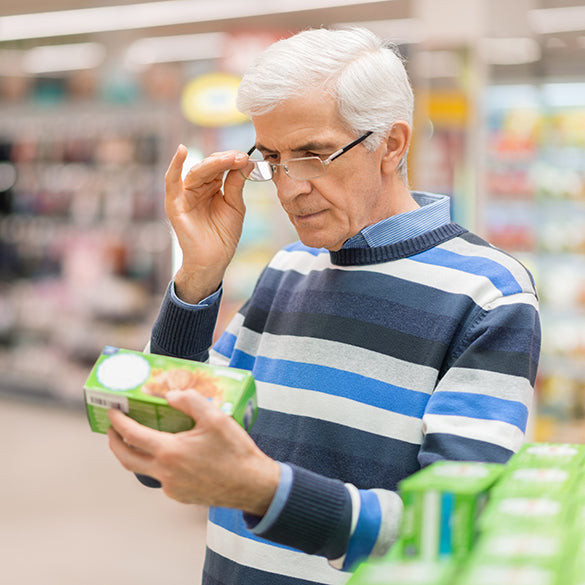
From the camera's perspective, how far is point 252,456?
41.0 inches

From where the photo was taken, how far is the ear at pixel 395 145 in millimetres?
1543

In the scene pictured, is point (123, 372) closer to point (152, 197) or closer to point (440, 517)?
point (440, 517)

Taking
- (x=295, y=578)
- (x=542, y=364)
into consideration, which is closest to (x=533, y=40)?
(x=542, y=364)

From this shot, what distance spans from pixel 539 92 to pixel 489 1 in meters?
0.65

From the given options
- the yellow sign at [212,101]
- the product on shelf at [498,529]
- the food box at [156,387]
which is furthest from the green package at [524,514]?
the yellow sign at [212,101]

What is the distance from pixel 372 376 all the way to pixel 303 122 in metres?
0.49

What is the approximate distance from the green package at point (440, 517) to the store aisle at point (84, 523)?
3.13 metres

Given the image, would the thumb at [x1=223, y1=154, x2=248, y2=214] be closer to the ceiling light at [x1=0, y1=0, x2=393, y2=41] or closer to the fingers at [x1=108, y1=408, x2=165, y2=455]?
the fingers at [x1=108, y1=408, x2=165, y2=455]

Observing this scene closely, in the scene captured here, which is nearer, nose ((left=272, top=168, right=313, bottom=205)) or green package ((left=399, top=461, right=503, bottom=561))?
green package ((left=399, top=461, right=503, bottom=561))

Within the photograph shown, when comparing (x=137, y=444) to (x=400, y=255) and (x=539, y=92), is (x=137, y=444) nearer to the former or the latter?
(x=400, y=255)

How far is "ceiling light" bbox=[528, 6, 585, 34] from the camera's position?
451cm

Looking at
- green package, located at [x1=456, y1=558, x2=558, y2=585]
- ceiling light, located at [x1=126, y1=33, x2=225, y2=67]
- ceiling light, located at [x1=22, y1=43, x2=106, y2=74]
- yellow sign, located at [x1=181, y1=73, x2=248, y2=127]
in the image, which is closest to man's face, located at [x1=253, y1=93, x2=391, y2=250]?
green package, located at [x1=456, y1=558, x2=558, y2=585]

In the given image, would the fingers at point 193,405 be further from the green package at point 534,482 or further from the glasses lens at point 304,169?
the glasses lens at point 304,169

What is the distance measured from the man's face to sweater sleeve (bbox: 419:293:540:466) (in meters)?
0.34
